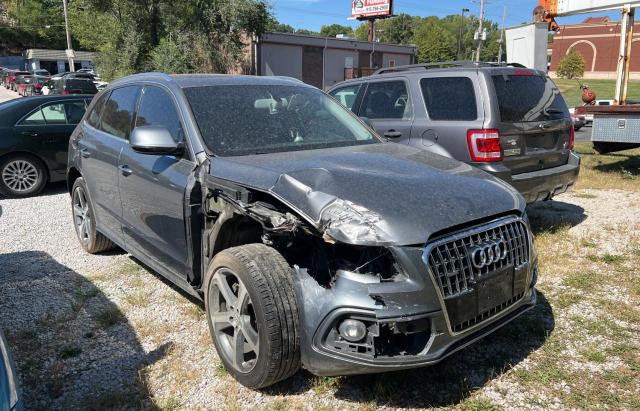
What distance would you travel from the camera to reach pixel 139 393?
3.09 m

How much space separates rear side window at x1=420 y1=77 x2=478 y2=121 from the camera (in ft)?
18.4

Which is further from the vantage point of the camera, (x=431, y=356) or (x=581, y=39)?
(x=581, y=39)

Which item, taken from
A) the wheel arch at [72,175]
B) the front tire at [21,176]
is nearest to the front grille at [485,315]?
the wheel arch at [72,175]

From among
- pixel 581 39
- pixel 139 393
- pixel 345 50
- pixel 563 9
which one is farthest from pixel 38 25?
pixel 139 393

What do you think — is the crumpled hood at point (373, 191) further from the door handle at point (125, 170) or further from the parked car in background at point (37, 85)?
the parked car in background at point (37, 85)

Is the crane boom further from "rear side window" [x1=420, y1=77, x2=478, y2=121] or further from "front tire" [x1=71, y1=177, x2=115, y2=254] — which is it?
"front tire" [x1=71, y1=177, x2=115, y2=254]

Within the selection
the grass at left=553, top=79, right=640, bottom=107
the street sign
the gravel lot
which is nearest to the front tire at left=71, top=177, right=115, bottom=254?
the gravel lot

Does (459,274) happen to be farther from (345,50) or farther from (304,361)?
(345,50)

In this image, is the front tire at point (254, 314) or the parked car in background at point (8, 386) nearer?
the parked car in background at point (8, 386)

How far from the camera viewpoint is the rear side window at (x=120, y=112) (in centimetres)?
460

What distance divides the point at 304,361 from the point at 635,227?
17.5 feet

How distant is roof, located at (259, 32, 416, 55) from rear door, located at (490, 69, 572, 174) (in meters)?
30.5

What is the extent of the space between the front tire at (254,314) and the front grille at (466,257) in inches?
31.1

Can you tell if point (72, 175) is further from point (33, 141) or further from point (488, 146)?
point (488, 146)
